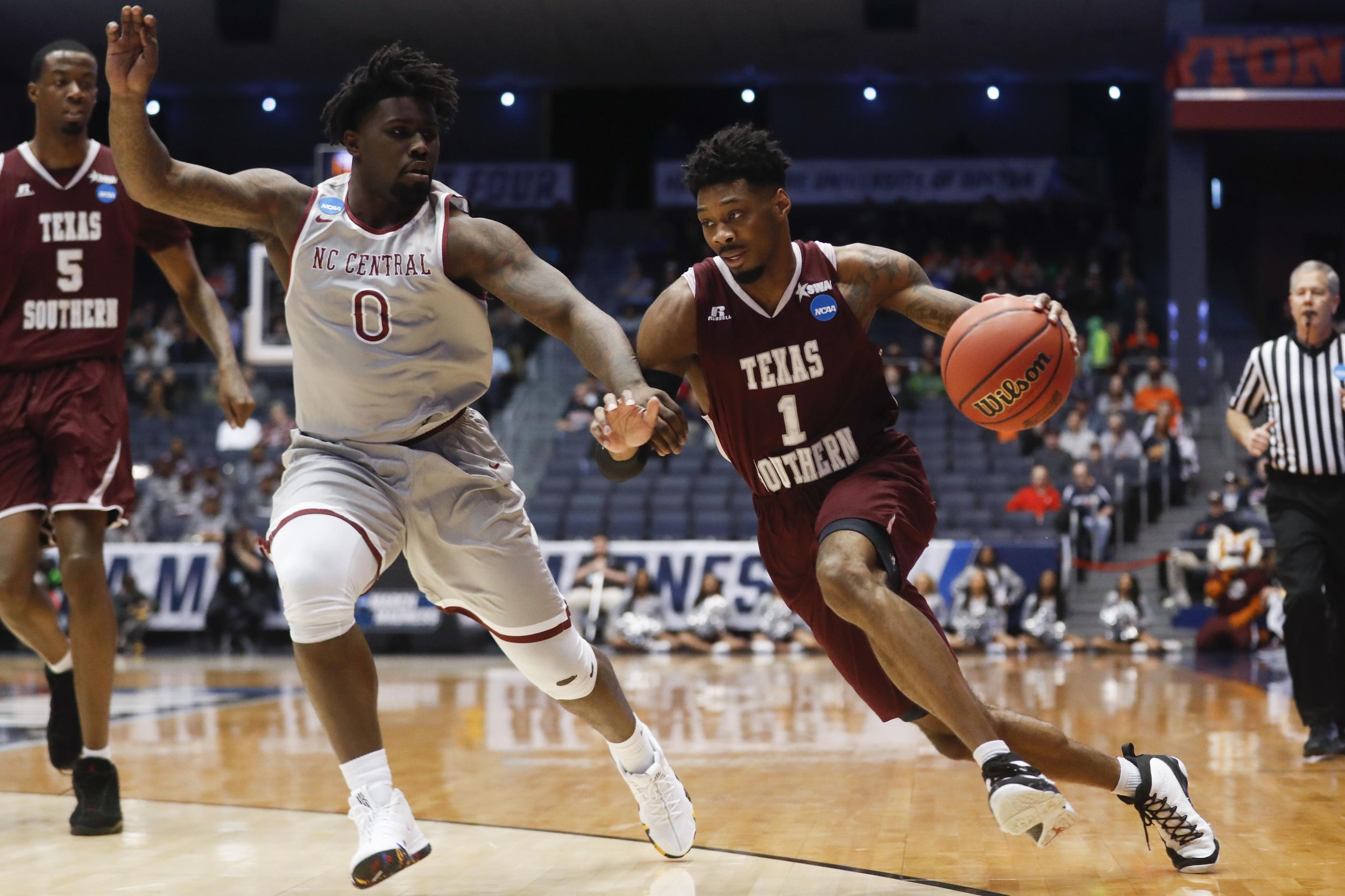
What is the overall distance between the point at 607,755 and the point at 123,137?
3.76 m

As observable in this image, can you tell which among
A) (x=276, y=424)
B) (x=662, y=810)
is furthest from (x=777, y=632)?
(x=662, y=810)

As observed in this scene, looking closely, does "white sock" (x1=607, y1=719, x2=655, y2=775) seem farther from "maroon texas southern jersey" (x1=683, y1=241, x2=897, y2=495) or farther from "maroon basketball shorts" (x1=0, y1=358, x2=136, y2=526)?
"maroon basketball shorts" (x1=0, y1=358, x2=136, y2=526)

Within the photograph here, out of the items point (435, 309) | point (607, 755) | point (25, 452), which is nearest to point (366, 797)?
point (435, 309)

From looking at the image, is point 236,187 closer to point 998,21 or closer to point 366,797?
point 366,797

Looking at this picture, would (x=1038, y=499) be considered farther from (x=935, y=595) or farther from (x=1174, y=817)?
(x=1174, y=817)

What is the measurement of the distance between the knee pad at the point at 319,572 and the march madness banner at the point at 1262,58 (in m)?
17.6

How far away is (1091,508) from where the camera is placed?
14812mm

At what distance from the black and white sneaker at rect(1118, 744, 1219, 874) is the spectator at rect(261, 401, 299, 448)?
1470 centimetres

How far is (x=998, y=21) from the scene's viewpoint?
20547mm

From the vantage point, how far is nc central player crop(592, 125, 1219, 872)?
12.5 ft

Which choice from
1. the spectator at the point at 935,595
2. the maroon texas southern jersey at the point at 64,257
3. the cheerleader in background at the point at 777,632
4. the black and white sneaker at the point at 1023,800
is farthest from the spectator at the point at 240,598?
the black and white sneaker at the point at 1023,800

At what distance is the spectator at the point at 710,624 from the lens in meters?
14.4

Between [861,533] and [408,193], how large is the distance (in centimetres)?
145

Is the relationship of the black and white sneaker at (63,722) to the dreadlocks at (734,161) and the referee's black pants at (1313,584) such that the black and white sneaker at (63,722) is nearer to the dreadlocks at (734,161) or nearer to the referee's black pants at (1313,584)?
the dreadlocks at (734,161)
